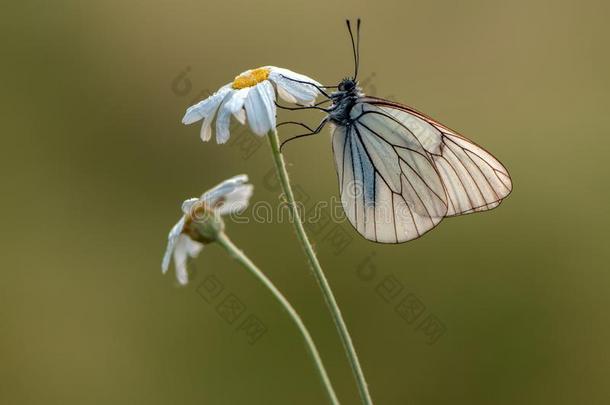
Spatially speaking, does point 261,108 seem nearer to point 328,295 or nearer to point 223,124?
point 223,124

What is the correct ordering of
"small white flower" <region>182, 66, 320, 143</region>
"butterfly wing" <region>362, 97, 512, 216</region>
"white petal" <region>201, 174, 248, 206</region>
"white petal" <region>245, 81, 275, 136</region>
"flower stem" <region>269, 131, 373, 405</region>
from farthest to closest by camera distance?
1. "butterfly wing" <region>362, 97, 512, 216</region>
2. "white petal" <region>201, 174, 248, 206</region>
3. "small white flower" <region>182, 66, 320, 143</region>
4. "white petal" <region>245, 81, 275, 136</region>
5. "flower stem" <region>269, 131, 373, 405</region>

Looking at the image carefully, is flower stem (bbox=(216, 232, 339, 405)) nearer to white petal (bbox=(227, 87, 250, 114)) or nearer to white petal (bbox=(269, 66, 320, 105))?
white petal (bbox=(227, 87, 250, 114))

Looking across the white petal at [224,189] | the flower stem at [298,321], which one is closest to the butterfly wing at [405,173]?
the white petal at [224,189]

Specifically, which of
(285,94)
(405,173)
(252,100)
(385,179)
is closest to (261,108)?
(252,100)

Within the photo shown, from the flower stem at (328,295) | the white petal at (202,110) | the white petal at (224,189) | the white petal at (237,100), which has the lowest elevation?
the flower stem at (328,295)

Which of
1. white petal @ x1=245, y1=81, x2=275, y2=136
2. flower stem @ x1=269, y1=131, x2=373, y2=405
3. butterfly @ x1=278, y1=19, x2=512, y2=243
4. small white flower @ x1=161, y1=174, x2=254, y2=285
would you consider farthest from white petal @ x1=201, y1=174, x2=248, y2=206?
butterfly @ x1=278, y1=19, x2=512, y2=243

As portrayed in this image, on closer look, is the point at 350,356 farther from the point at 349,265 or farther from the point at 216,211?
the point at 349,265

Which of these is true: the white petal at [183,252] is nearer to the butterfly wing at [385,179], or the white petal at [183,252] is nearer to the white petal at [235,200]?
the white petal at [235,200]
